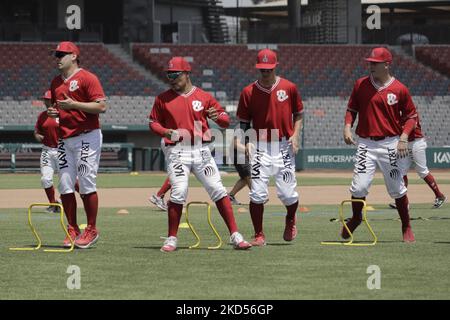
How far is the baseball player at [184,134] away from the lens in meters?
12.9

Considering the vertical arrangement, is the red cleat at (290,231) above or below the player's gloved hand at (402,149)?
below

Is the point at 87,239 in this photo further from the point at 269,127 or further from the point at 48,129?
the point at 48,129

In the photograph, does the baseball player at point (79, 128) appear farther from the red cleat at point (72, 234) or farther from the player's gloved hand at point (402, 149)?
the player's gloved hand at point (402, 149)

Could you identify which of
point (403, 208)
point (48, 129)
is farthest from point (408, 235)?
point (48, 129)

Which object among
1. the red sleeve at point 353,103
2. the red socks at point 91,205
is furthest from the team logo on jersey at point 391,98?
the red socks at point 91,205

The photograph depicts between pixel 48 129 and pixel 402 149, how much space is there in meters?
8.55

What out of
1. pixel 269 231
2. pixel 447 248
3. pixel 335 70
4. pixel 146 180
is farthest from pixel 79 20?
pixel 447 248

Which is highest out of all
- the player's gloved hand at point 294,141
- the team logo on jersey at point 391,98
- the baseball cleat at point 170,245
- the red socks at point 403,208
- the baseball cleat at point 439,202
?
the team logo on jersey at point 391,98

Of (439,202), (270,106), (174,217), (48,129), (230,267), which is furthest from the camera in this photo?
(439,202)

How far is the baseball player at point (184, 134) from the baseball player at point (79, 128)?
2.53 feet

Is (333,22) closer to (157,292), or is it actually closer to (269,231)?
(269,231)

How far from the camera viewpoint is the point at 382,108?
1366cm

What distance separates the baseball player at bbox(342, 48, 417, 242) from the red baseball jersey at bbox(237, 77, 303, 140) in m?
0.74
